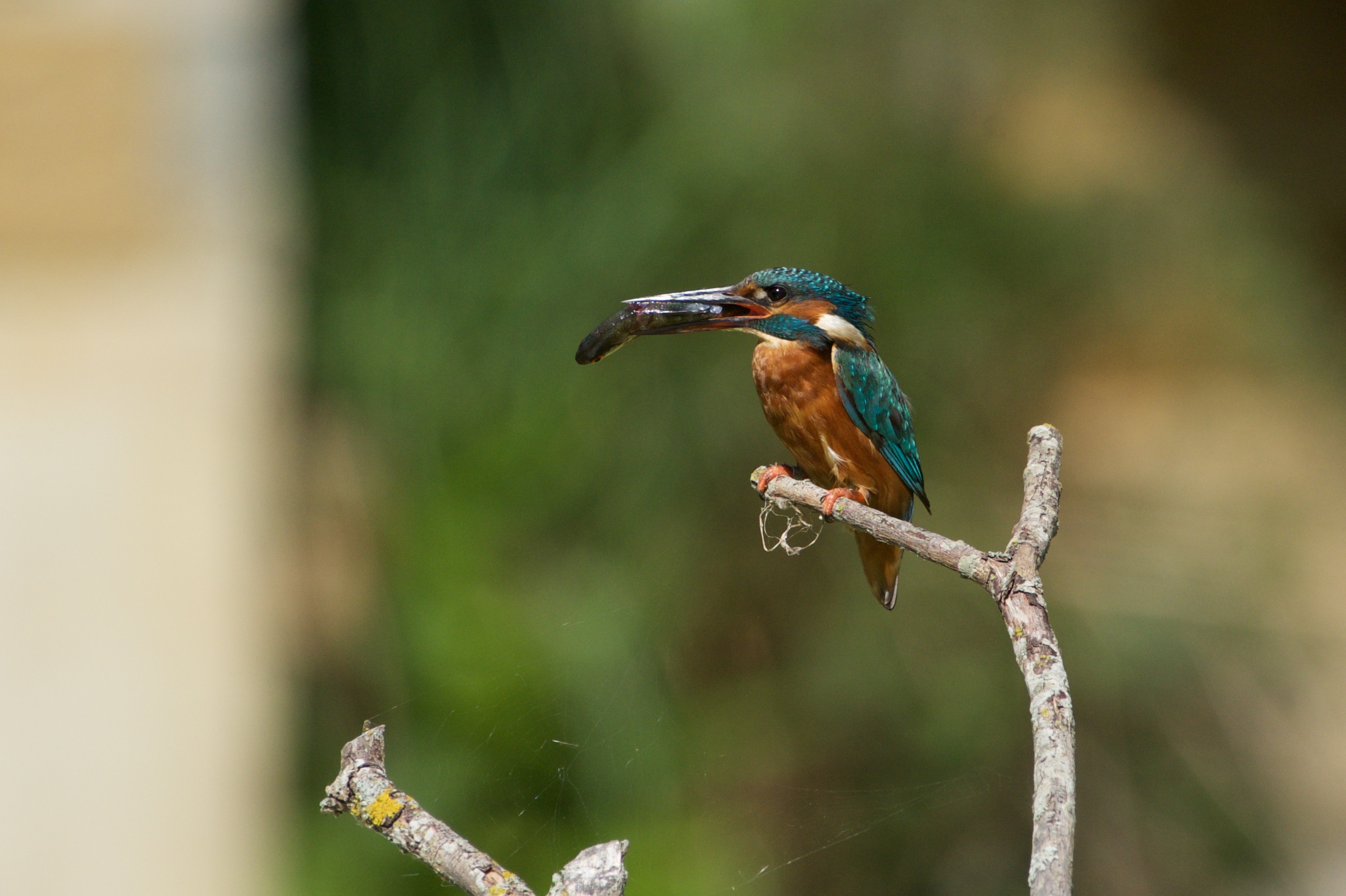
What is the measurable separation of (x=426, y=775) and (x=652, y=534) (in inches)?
22.4

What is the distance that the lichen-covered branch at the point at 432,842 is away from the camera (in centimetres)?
32

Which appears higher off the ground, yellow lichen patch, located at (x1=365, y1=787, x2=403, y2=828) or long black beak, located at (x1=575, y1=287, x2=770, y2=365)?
long black beak, located at (x1=575, y1=287, x2=770, y2=365)

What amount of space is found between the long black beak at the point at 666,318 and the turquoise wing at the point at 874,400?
0.21ft

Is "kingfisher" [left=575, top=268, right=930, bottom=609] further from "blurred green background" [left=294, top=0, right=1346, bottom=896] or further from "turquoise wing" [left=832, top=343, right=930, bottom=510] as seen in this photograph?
"blurred green background" [left=294, top=0, right=1346, bottom=896]

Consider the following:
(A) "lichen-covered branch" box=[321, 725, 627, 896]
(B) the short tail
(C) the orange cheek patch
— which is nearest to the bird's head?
(C) the orange cheek patch

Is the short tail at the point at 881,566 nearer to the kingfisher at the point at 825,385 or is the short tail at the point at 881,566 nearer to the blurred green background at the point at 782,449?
the kingfisher at the point at 825,385

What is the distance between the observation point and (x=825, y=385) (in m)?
0.69

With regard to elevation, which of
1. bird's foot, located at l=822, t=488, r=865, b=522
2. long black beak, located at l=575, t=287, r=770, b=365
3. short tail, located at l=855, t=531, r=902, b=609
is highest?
long black beak, located at l=575, t=287, r=770, b=365

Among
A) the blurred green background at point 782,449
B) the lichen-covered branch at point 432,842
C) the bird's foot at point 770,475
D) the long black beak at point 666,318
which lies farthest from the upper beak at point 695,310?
the blurred green background at point 782,449

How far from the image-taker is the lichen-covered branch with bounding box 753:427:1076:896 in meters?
0.30

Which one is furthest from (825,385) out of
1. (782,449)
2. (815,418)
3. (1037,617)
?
(782,449)

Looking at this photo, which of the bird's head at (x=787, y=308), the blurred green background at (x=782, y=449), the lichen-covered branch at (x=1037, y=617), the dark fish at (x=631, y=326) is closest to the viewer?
the lichen-covered branch at (x=1037, y=617)

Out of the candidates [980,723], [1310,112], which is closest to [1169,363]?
[1310,112]

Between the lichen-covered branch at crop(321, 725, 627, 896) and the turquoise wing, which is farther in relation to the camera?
the turquoise wing
